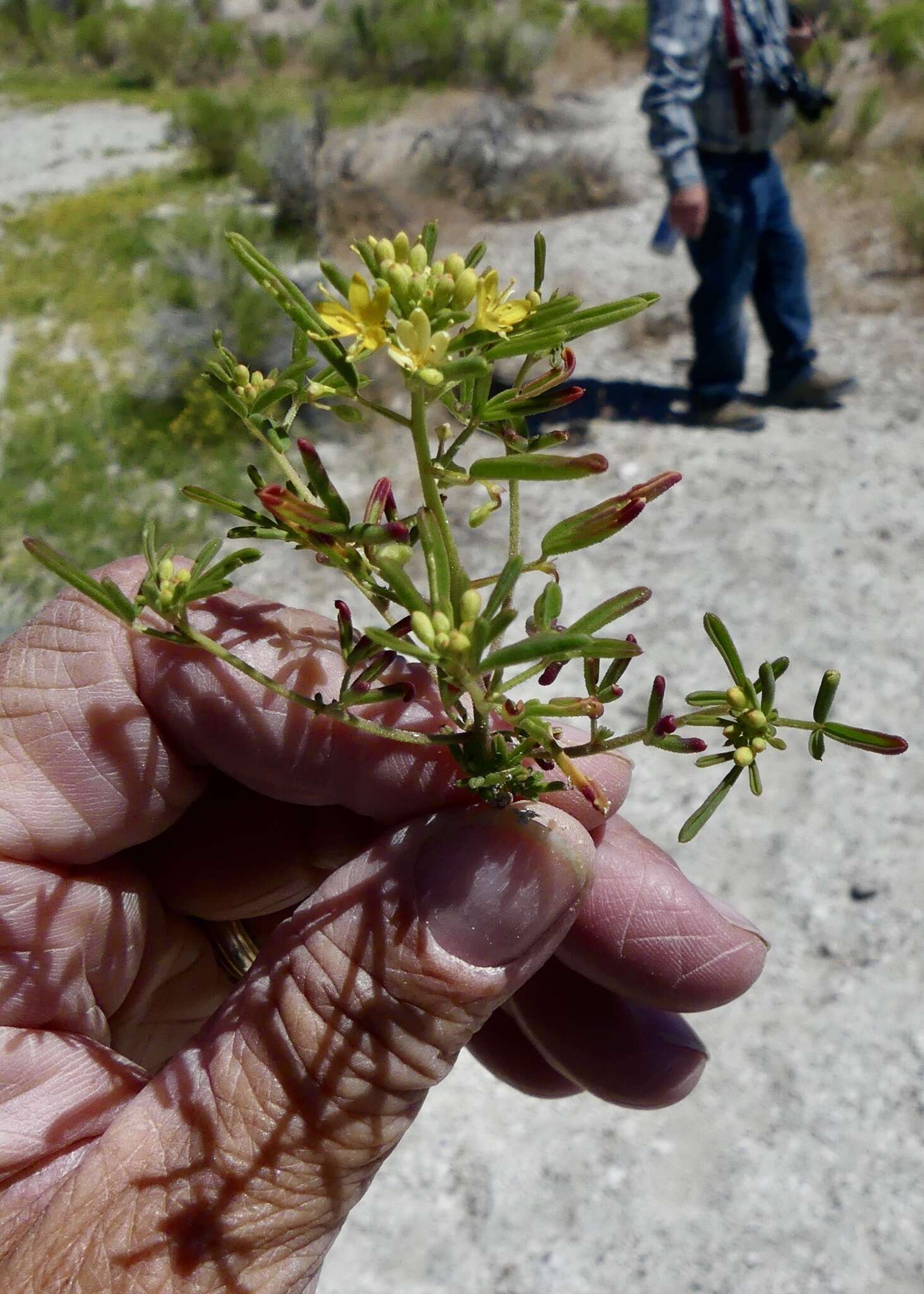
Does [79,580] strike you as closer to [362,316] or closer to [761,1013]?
[362,316]

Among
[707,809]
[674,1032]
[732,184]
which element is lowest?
[674,1032]

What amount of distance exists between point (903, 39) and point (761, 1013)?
11440 mm

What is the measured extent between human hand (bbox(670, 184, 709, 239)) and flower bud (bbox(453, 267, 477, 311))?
4494mm

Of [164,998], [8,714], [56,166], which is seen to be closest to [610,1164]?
[164,998]

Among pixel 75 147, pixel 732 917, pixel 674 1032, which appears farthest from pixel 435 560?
pixel 75 147

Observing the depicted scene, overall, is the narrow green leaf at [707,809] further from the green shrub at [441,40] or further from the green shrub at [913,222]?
the green shrub at [441,40]

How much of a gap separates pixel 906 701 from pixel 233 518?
3044 millimetres

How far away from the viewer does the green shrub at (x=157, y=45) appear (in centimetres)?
1641

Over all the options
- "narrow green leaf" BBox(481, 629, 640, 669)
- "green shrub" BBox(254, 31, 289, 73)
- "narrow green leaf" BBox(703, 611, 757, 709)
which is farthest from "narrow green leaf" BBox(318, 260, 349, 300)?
"green shrub" BBox(254, 31, 289, 73)

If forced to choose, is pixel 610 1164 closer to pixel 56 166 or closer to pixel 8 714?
pixel 8 714

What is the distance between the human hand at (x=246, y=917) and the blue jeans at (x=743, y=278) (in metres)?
4.21

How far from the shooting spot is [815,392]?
5801 mm

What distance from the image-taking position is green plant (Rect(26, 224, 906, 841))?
926 millimetres

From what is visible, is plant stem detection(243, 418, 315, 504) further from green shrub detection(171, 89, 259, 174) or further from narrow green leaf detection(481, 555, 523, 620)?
green shrub detection(171, 89, 259, 174)
